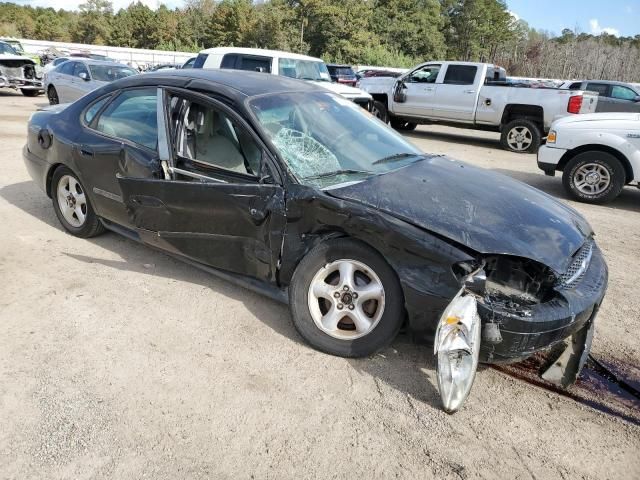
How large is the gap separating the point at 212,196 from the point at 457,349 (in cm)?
179

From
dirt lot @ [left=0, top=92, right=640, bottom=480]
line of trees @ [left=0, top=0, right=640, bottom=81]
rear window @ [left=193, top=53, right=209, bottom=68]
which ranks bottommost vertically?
dirt lot @ [left=0, top=92, right=640, bottom=480]

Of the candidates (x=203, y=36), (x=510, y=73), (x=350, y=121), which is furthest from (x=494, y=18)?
(x=350, y=121)

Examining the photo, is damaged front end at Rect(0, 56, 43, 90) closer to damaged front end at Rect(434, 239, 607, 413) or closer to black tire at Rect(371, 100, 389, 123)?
black tire at Rect(371, 100, 389, 123)

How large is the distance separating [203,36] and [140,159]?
79332 millimetres

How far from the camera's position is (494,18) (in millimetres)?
74625

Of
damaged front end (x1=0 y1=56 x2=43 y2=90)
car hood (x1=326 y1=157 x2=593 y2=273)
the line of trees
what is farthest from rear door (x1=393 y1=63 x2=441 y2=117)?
the line of trees

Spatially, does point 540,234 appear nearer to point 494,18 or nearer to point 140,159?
point 140,159

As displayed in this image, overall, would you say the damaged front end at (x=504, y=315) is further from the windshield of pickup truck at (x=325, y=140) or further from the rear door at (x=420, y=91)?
the rear door at (x=420, y=91)

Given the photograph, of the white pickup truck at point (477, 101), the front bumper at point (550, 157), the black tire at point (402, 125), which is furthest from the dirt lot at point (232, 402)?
the black tire at point (402, 125)

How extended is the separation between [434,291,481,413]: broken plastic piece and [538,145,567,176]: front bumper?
577 cm

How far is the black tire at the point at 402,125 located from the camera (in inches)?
579

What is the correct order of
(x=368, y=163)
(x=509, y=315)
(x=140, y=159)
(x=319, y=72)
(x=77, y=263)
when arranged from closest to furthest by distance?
(x=509, y=315), (x=368, y=163), (x=140, y=159), (x=77, y=263), (x=319, y=72)

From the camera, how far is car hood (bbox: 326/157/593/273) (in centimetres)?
274

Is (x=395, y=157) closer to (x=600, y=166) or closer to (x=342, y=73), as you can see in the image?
(x=600, y=166)
